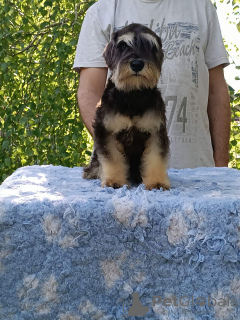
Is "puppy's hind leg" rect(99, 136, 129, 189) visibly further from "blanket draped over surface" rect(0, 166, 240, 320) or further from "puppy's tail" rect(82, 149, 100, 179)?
"blanket draped over surface" rect(0, 166, 240, 320)

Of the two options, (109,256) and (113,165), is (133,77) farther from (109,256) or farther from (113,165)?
(109,256)

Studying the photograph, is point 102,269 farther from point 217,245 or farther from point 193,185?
point 193,185

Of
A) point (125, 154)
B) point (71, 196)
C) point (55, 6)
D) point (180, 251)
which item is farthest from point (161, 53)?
point (55, 6)

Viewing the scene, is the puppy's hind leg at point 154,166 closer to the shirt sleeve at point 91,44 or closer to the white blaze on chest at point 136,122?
the white blaze on chest at point 136,122

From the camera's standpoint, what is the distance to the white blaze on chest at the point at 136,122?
2.17m

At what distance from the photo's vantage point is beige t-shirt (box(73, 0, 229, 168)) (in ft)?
11.0

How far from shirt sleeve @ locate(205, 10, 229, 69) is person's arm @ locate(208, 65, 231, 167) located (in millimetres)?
103

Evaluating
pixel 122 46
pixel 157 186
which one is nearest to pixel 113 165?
pixel 157 186

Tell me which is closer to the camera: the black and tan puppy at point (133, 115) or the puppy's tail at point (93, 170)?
the black and tan puppy at point (133, 115)

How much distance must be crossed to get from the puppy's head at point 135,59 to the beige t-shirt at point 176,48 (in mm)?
1170

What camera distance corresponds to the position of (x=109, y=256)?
64.2 inches

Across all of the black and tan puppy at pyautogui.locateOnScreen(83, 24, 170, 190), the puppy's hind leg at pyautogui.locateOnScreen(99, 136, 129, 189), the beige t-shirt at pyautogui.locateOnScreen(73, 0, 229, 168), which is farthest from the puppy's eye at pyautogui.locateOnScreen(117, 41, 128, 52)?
the beige t-shirt at pyautogui.locateOnScreen(73, 0, 229, 168)

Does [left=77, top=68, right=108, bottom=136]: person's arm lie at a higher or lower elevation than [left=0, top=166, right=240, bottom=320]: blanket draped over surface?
higher

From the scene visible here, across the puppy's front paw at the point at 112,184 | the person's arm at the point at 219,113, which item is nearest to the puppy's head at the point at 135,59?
the puppy's front paw at the point at 112,184
